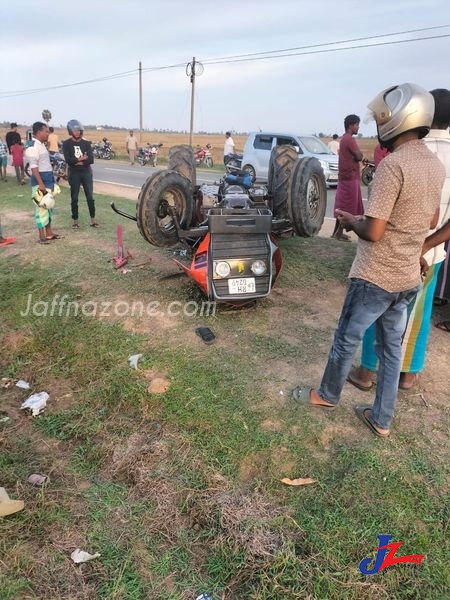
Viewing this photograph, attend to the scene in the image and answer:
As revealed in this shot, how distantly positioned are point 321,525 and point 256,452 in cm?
57

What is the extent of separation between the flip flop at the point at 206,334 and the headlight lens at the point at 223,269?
0.50 m

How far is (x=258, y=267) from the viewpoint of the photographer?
13.4 ft

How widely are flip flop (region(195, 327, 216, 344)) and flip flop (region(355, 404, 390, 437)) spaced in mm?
1368

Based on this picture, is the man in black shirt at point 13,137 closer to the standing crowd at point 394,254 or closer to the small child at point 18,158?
the small child at point 18,158

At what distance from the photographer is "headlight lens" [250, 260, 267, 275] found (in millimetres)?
4070

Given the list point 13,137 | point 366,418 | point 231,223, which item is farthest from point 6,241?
point 13,137

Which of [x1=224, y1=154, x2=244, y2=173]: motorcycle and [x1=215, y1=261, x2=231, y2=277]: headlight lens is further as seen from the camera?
[x1=224, y1=154, x2=244, y2=173]: motorcycle

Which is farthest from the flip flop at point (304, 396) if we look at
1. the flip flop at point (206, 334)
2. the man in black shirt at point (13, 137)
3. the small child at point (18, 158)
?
the man in black shirt at point (13, 137)

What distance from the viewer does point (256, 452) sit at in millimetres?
2627

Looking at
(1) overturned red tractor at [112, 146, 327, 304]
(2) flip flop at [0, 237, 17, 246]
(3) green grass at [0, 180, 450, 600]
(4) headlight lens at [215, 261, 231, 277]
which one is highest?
(1) overturned red tractor at [112, 146, 327, 304]

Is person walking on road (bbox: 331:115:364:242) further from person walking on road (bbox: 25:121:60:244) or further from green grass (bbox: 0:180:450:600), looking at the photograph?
person walking on road (bbox: 25:121:60:244)

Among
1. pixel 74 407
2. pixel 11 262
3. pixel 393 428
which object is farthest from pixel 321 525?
pixel 11 262

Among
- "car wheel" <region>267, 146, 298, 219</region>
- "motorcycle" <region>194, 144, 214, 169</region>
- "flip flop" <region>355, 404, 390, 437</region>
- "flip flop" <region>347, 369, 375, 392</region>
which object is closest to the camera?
"flip flop" <region>355, 404, 390, 437</region>

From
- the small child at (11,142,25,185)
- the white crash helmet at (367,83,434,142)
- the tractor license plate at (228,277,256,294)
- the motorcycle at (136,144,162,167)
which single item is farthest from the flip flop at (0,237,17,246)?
the motorcycle at (136,144,162,167)
